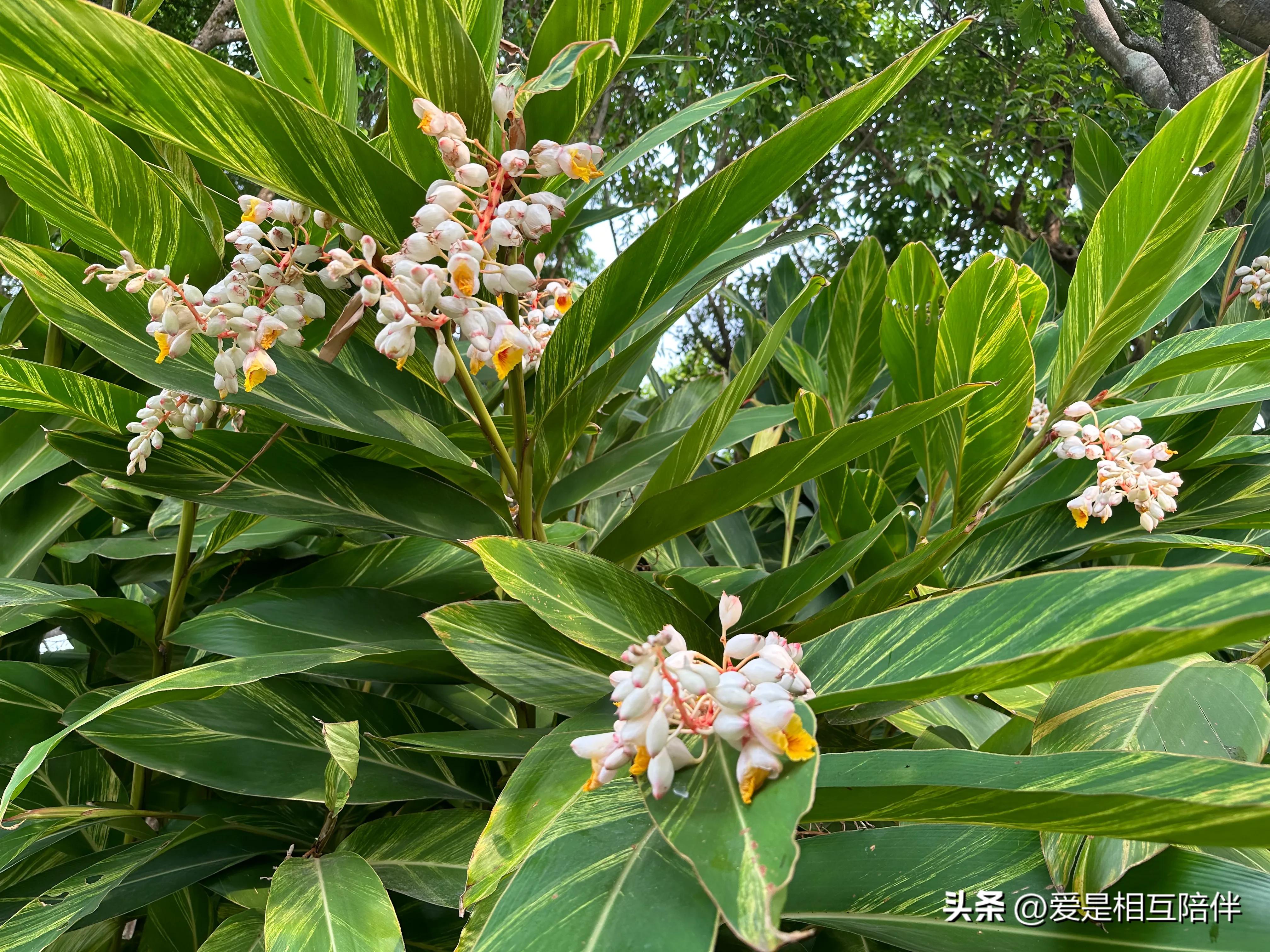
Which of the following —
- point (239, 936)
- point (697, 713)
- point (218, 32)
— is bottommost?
point (239, 936)

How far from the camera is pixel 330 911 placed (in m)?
0.41

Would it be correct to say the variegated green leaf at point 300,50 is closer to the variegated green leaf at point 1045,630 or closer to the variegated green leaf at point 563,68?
the variegated green leaf at point 563,68

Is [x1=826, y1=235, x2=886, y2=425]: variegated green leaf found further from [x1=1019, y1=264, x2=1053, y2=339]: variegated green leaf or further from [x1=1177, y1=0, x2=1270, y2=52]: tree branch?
[x1=1177, y1=0, x2=1270, y2=52]: tree branch

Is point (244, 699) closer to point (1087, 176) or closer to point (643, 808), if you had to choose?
point (643, 808)

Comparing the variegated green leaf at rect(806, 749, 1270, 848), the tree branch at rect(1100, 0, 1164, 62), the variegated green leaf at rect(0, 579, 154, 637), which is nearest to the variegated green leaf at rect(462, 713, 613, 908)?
the variegated green leaf at rect(806, 749, 1270, 848)

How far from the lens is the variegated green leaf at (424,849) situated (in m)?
0.47

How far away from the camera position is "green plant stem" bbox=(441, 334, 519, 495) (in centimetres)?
42

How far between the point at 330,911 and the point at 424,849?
0.09 m

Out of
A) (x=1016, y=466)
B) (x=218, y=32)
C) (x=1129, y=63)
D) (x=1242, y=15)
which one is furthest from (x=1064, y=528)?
(x=218, y=32)

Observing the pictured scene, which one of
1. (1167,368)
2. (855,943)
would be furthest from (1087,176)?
(855,943)

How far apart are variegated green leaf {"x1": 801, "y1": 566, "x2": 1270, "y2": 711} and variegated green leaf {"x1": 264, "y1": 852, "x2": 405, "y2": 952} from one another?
0.25 m

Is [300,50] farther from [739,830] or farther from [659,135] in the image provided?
[739,830]

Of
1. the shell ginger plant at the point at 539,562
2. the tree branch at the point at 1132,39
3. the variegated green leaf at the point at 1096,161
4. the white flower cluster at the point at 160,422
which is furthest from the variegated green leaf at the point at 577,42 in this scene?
the tree branch at the point at 1132,39

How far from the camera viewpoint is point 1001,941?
37 cm
